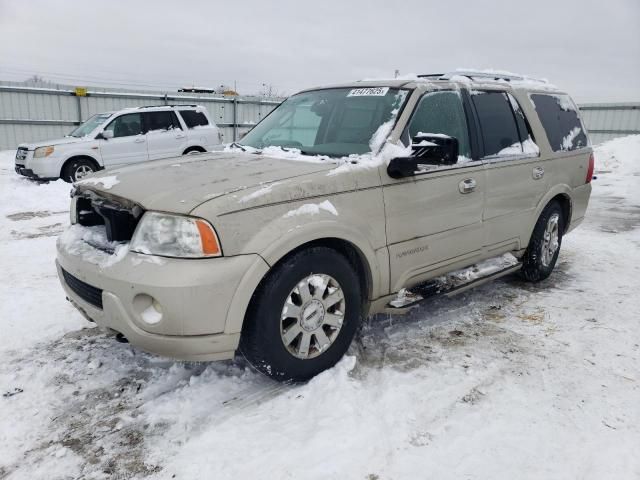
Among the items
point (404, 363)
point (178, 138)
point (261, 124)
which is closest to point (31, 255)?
point (261, 124)

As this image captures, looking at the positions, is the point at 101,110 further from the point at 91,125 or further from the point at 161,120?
the point at 161,120

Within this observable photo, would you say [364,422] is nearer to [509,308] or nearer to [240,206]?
[240,206]

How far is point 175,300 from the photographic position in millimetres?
2568

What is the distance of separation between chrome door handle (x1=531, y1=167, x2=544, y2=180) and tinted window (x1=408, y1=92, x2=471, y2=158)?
970 mm

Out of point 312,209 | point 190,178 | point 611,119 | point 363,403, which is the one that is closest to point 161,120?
point 190,178

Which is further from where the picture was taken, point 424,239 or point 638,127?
point 638,127

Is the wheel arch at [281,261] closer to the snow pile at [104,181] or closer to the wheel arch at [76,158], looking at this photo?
the snow pile at [104,181]

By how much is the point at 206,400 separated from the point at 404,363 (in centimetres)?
131

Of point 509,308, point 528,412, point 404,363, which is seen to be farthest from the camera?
point 509,308

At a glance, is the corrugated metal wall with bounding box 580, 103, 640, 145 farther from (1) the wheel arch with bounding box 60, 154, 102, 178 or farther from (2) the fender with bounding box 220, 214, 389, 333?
(2) the fender with bounding box 220, 214, 389, 333

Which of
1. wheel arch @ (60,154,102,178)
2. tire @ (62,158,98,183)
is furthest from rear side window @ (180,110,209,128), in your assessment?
tire @ (62,158,98,183)

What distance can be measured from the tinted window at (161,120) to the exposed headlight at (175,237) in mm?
10353

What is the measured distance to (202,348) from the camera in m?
2.71

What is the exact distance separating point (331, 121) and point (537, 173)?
2051mm
